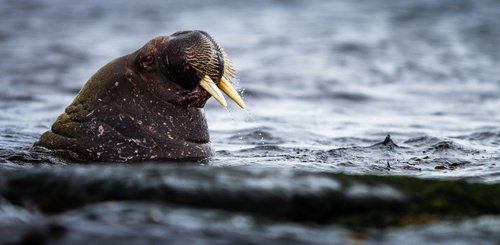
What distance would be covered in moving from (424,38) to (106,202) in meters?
21.0

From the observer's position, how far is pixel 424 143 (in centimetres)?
1072

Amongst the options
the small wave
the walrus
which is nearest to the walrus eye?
the walrus

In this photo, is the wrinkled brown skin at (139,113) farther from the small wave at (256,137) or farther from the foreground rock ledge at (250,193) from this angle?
the foreground rock ledge at (250,193)

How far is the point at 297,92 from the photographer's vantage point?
16.8 metres

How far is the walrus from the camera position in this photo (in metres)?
8.08

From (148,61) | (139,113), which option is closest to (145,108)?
(139,113)

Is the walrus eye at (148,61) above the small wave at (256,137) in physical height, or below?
above

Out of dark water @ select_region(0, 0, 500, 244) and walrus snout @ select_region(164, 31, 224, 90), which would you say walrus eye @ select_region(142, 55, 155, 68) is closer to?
walrus snout @ select_region(164, 31, 224, 90)

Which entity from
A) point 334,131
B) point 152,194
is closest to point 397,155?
point 334,131

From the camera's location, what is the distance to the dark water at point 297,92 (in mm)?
4316

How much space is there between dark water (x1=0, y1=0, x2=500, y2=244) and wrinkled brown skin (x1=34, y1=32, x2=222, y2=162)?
0.33m

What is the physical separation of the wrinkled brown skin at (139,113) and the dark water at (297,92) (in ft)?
1.08

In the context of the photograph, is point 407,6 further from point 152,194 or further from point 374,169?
point 152,194

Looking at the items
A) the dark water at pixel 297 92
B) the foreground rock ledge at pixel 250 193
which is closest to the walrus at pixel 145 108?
the dark water at pixel 297 92
